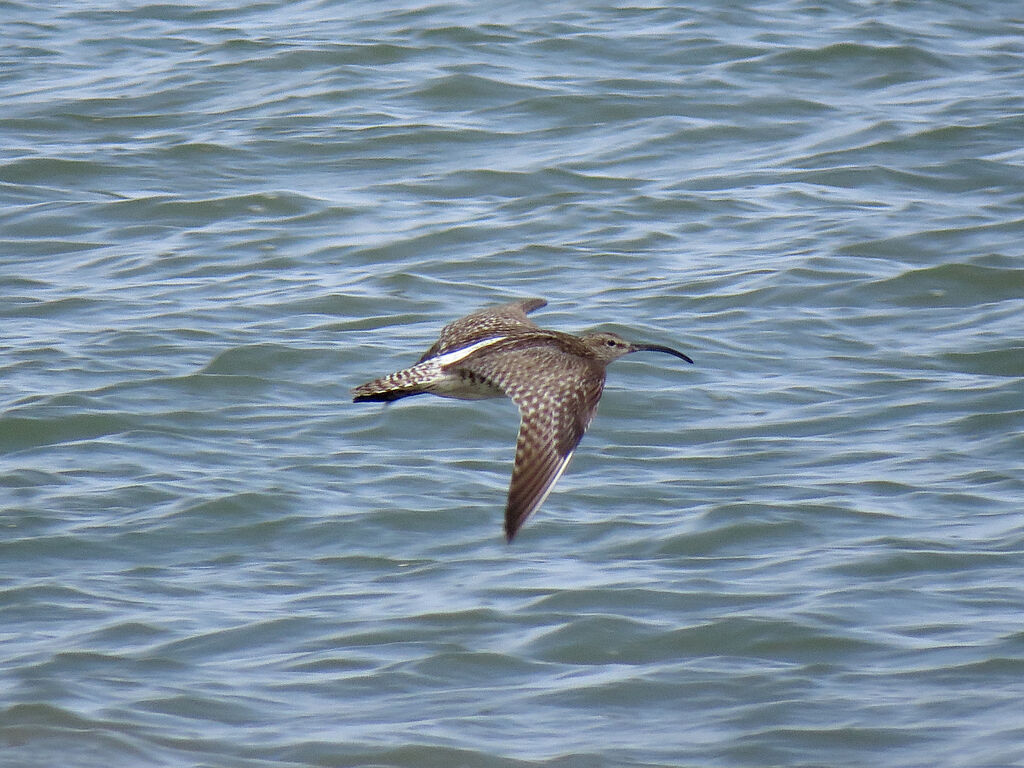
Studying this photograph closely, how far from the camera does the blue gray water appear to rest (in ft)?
21.5

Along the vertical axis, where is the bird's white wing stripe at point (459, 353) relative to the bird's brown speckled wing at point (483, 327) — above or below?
above

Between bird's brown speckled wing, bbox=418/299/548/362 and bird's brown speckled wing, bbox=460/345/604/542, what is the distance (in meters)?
0.42

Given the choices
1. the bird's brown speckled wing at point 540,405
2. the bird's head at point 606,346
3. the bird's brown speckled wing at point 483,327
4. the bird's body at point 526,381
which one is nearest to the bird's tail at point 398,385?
the bird's body at point 526,381

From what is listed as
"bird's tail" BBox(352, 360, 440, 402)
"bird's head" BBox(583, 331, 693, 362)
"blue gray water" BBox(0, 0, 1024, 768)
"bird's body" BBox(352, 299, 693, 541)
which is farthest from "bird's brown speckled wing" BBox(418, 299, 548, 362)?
"blue gray water" BBox(0, 0, 1024, 768)

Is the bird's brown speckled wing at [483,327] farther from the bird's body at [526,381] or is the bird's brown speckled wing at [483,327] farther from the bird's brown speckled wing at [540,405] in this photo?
the bird's brown speckled wing at [540,405]

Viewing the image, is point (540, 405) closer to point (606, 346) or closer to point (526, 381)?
point (526, 381)

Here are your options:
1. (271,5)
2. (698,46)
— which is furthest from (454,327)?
(271,5)

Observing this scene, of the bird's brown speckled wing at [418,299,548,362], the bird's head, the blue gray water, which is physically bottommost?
the blue gray water

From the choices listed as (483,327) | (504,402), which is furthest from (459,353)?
(504,402)

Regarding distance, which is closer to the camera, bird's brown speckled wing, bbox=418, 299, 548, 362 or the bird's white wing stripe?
the bird's white wing stripe

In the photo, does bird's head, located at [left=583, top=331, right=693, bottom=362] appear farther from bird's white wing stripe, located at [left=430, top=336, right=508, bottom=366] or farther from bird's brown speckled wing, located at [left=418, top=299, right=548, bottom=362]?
bird's white wing stripe, located at [left=430, top=336, right=508, bottom=366]

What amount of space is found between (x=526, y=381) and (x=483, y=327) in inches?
42.6

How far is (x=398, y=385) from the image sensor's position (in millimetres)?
6547

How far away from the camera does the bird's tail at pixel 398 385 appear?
650cm
